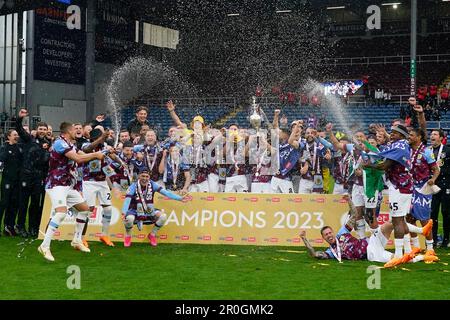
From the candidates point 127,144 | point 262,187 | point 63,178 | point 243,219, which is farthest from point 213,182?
point 63,178

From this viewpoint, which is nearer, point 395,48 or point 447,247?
point 447,247

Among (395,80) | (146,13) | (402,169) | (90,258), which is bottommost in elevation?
(90,258)

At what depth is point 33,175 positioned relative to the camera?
1386cm

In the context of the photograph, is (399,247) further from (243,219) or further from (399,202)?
(243,219)

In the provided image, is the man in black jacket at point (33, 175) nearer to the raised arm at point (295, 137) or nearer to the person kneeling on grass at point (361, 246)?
the raised arm at point (295, 137)

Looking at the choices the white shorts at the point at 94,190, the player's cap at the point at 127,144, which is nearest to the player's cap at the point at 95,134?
the player's cap at the point at 127,144

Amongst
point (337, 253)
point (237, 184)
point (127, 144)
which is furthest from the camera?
point (237, 184)

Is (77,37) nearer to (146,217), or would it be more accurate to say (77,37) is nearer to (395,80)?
(395,80)

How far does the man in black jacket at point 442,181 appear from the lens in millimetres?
12680

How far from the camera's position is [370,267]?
1016 cm

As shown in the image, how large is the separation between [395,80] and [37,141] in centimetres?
3235

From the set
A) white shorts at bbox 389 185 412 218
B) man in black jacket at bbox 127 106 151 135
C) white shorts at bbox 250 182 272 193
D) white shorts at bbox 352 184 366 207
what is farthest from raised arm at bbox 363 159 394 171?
man in black jacket at bbox 127 106 151 135

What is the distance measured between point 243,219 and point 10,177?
436cm

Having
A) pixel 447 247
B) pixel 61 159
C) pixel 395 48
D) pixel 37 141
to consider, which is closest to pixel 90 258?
pixel 61 159
